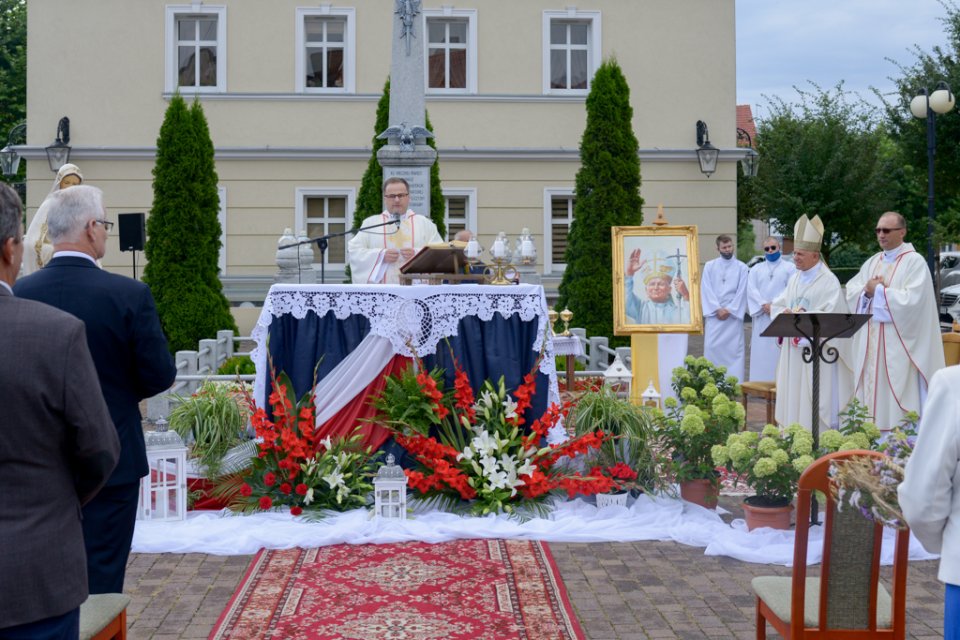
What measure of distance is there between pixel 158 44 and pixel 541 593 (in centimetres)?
1643

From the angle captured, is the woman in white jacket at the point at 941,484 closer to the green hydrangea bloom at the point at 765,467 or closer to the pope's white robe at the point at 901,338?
the green hydrangea bloom at the point at 765,467

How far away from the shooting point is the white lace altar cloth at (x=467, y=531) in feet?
20.8

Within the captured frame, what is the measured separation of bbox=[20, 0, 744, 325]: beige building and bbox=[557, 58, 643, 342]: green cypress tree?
349 centimetres

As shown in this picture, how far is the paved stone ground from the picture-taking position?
4.99m

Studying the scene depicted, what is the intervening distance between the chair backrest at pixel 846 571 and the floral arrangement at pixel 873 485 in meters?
0.20

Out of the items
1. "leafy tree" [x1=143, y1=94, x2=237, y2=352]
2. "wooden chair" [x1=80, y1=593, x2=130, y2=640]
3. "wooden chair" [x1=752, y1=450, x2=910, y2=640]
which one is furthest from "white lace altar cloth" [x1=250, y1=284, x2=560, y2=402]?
"leafy tree" [x1=143, y1=94, x2=237, y2=352]

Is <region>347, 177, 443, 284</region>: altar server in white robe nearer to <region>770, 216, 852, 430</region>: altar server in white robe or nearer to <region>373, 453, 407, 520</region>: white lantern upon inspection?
<region>373, 453, 407, 520</region>: white lantern

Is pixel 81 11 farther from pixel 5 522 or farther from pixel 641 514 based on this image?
pixel 5 522

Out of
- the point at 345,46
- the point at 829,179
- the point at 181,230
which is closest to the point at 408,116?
the point at 181,230

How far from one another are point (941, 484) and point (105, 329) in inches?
121

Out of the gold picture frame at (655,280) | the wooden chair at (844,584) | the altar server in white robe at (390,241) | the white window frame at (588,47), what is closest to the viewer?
the wooden chair at (844,584)

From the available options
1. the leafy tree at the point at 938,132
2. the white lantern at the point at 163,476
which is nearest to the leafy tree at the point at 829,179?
the leafy tree at the point at 938,132

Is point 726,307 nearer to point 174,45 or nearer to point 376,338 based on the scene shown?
point 376,338

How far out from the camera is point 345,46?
1959cm
